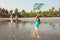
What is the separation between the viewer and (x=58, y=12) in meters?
128

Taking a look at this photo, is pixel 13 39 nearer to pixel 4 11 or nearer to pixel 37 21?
pixel 37 21

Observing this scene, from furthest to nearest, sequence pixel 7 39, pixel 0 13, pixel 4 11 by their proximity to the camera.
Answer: pixel 4 11
pixel 0 13
pixel 7 39

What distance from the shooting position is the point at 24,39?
14.3 m

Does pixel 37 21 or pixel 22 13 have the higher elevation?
pixel 37 21

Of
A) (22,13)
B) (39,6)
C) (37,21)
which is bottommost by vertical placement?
(22,13)

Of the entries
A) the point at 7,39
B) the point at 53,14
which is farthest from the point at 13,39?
the point at 53,14

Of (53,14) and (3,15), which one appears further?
(53,14)

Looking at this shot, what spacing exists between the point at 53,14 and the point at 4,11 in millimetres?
29966

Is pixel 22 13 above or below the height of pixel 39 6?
below

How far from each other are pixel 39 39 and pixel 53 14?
112092 mm

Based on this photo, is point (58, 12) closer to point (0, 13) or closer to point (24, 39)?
point (0, 13)

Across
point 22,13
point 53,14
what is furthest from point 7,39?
point 22,13

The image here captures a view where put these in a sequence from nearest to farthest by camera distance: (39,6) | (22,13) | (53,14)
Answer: (39,6), (53,14), (22,13)

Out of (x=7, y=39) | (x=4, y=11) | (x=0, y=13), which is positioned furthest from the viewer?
(x=4, y=11)
